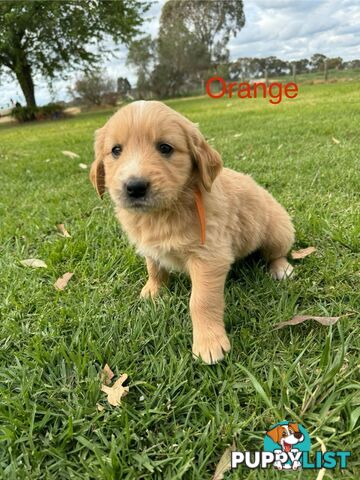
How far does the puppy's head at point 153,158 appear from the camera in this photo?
1.86 metres

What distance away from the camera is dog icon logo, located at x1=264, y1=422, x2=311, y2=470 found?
139 cm

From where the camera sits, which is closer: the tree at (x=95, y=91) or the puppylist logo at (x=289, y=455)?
the puppylist logo at (x=289, y=455)

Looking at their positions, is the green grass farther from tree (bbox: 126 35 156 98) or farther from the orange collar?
tree (bbox: 126 35 156 98)

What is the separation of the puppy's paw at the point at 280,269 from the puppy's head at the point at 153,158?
0.82 metres

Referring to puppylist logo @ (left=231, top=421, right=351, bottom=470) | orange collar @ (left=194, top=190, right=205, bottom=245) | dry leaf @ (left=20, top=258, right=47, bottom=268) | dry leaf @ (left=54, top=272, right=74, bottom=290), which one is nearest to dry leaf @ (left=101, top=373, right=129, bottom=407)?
puppylist logo @ (left=231, top=421, right=351, bottom=470)

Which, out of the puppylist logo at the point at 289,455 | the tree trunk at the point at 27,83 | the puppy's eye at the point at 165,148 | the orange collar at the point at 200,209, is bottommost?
the puppylist logo at the point at 289,455

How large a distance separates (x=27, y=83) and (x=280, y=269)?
28.4 metres

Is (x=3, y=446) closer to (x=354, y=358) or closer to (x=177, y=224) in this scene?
(x=177, y=224)

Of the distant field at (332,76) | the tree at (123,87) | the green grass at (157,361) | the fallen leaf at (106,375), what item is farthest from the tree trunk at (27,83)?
the fallen leaf at (106,375)

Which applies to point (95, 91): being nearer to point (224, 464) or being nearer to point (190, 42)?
point (190, 42)

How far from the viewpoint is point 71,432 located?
1486 millimetres

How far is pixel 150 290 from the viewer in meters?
2.43

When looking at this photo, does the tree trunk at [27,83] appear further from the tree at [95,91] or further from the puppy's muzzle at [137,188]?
the puppy's muzzle at [137,188]

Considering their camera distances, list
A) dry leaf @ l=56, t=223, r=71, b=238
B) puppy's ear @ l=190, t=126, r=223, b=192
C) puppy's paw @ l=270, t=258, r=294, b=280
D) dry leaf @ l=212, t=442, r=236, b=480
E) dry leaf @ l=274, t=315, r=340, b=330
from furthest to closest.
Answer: dry leaf @ l=56, t=223, r=71, b=238 < puppy's paw @ l=270, t=258, r=294, b=280 < puppy's ear @ l=190, t=126, r=223, b=192 < dry leaf @ l=274, t=315, r=340, b=330 < dry leaf @ l=212, t=442, r=236, b=480
